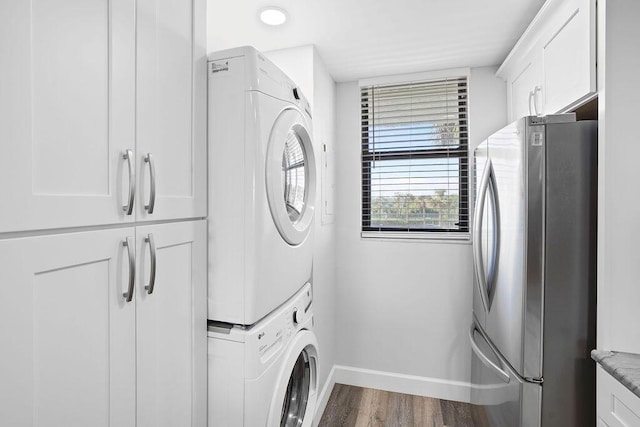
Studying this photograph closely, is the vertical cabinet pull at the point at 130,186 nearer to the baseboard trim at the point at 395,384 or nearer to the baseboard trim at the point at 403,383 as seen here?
the baseboard trim at the point at 395,384

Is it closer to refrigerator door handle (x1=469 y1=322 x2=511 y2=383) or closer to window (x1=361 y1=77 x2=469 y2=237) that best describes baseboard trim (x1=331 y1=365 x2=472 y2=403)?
refrigerator door handle (x1=469 y1=322 x2=511 y2=383)

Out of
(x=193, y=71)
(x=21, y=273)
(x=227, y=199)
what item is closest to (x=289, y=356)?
(x=227, y=199)

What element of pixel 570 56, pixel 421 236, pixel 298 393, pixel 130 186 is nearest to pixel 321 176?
pixel 421 236

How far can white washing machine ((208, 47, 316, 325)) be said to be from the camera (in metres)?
1.09

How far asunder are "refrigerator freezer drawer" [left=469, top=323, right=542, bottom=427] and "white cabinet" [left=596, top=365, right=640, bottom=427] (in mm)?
201

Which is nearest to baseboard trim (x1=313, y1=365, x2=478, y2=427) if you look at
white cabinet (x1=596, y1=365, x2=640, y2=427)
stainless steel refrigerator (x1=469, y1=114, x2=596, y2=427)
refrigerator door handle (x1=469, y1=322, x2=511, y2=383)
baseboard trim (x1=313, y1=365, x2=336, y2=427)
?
baseboard trim (x1=313, y1=365, x2=336, y2=427)

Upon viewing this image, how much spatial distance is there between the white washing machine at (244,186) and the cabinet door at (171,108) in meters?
0.06

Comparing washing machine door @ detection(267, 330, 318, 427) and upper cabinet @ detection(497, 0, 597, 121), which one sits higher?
upper cabinet @ detection(497, 0, 597, 121)

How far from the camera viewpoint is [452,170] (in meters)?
2.50

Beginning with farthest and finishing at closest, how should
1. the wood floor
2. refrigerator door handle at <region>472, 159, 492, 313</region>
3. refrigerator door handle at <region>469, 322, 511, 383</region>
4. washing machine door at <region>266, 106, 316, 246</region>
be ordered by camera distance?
1. the wood floor
2. refrigerator door handle at <region>472, 159, 492, 313</region>
3. refrigerator door handle at <region>469, 322, 511, 383</region>
4. washing machine door at <region>266, 106, 316, 246</region>

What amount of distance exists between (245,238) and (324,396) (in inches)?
71.1

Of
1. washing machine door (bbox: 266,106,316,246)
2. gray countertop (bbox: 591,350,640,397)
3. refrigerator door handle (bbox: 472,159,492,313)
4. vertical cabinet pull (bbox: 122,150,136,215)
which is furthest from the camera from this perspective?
refrigerator door handle (bbox: 472,159,492,313)

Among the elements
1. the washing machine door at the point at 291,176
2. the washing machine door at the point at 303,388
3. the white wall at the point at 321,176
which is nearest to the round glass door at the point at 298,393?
the washing machine door at the point at 303,388

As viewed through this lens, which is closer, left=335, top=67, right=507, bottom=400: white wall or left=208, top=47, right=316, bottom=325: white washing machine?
left=208, top=47, right=316, bottom=325: white washing machine
